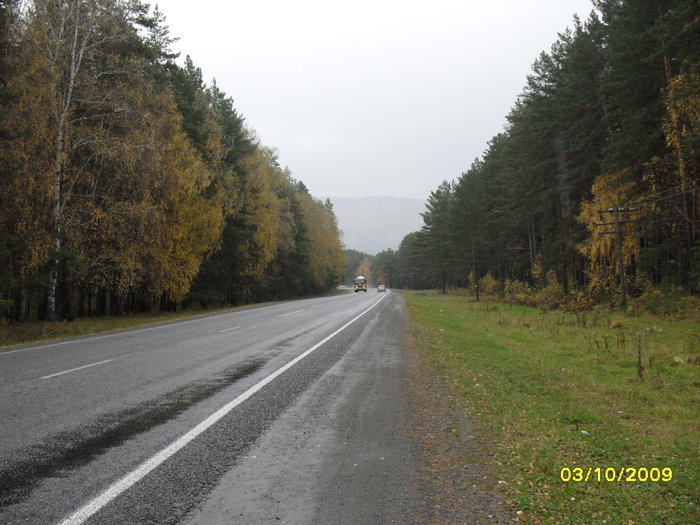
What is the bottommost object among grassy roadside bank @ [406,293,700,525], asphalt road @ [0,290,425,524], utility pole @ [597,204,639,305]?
grassy roadside bank @ [406,293,700,525]

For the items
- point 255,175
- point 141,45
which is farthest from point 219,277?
point 141,45

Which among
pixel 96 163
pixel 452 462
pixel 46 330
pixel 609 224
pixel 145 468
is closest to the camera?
pixel 145 468

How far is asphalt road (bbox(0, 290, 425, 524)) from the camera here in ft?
10.5

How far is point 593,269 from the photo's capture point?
2609cm

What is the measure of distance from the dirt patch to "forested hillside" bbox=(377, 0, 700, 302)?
15.2 meters

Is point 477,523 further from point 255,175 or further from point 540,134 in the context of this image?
point 255,175

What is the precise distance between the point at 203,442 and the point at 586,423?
493 cm

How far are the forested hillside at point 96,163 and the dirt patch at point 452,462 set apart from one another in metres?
14.2

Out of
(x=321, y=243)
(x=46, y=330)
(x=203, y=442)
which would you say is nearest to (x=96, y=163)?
(x=46, y=330)

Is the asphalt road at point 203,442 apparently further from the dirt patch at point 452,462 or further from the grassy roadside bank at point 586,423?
the grassy roadside bank at point 586,423

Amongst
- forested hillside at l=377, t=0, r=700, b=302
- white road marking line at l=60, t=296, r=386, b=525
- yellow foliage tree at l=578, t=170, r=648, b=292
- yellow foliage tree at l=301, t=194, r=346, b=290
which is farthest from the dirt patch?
yellow foliage tree at l=301, t=194, r=346, b=290

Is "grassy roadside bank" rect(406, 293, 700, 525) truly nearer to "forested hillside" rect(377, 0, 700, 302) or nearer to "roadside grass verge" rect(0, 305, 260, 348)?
"forested hillside" rect(377, 0, 700, 302)

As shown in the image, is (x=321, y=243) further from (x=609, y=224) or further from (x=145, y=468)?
(x=145, y=468)

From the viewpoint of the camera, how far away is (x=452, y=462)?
4141mm
